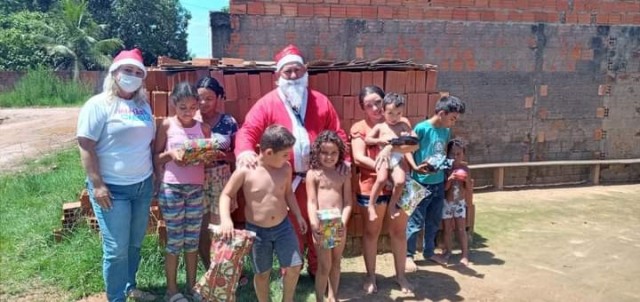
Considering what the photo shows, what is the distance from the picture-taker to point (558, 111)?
780cm

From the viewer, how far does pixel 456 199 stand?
14.7 ft

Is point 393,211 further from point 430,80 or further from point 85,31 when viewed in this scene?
point 85,31

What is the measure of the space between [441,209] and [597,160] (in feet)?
16.3

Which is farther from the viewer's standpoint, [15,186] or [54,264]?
[15,186]

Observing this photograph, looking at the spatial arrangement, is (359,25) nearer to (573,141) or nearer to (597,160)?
(573,141)

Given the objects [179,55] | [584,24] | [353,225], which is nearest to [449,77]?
[584,24]

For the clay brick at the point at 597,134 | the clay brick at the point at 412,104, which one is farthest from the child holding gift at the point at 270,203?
the clay brick at the point at 597,134

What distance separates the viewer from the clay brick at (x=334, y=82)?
432 centimetres

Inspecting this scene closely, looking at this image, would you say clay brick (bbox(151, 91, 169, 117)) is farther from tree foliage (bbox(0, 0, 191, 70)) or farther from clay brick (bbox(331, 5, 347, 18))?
tree foliage (bbox(0, 0, 191, 70))

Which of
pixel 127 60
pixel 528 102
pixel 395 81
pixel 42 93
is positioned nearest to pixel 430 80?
pixel 395 81

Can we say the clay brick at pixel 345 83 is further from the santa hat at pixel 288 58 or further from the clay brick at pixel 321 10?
the clay brick at pixel 321 10

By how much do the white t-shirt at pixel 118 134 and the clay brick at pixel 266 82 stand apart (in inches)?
46.6

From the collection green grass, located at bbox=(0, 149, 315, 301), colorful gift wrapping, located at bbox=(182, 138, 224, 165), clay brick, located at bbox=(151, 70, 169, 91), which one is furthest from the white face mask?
green grass, located at bbox=(0, 149, 315, 301)

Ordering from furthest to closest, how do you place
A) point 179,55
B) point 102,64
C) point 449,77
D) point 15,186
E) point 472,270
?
point 179,55 → point 102,64 → point 449,77 → point 15,186 → point 472,270
